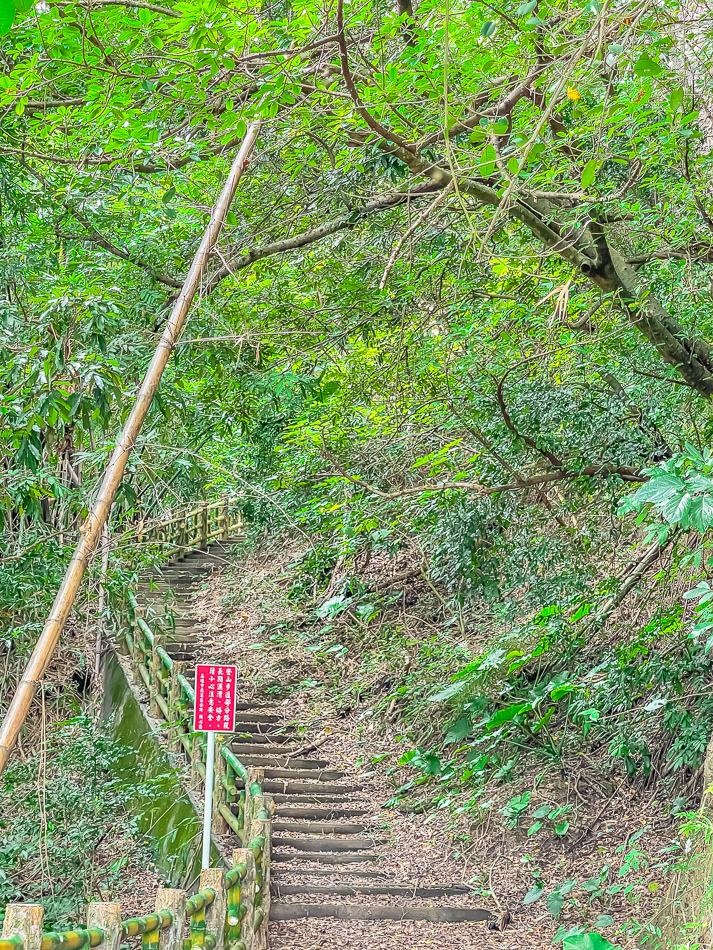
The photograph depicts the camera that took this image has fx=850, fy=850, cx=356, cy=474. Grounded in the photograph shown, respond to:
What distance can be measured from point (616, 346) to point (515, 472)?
1.02 meters

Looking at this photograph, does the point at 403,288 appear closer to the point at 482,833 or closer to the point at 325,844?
the point at 482,833

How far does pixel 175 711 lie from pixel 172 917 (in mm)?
5888

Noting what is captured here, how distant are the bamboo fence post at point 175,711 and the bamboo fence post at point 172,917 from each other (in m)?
5.50

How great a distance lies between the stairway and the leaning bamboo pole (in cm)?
89

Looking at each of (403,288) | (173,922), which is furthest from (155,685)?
(173,922)

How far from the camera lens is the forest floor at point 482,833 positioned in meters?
5.46

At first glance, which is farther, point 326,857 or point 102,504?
point 326,857

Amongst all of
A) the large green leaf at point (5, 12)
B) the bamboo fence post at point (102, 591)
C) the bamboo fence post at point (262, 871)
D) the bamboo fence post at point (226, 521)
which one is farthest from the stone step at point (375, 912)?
the bamboo fence post at point (226, 521)

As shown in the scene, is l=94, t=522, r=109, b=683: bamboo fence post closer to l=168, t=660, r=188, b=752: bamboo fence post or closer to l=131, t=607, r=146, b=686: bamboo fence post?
l=131, t=607, r=146, b=686: bamboo fence post

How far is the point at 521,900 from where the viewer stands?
614cm

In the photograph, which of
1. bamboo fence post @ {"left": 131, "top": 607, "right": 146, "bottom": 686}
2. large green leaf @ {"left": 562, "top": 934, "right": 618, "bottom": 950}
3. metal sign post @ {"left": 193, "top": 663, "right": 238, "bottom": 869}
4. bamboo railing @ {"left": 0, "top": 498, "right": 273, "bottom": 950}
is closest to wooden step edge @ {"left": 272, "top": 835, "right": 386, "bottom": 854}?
bamboo railing @ {"left": 0, "top": 498, "right": 273, "bottom": 950}

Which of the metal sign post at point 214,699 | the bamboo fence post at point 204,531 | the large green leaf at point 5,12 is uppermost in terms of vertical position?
the bamboo fence post at point 204,531

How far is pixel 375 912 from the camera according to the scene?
619 cm

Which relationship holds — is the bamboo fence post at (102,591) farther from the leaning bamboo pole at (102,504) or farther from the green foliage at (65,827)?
the green foliage at (65,827)
